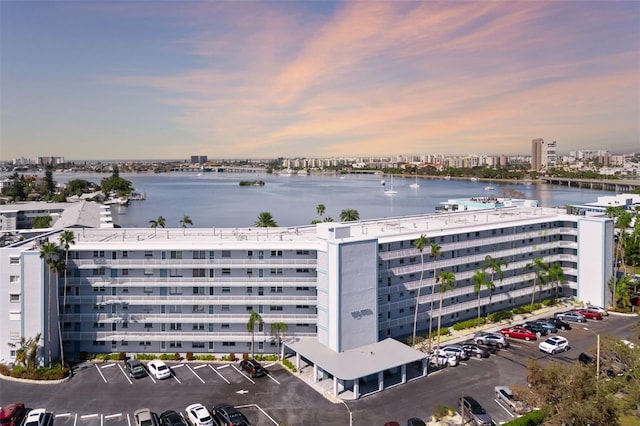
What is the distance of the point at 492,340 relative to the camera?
40.5 metres

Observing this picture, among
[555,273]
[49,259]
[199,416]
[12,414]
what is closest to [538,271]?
[555,273]

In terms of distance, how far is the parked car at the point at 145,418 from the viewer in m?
28.2

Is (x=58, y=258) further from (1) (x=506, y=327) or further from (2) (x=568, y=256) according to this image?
(2) (x=568, y=256)

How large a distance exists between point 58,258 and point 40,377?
8201 millimetres

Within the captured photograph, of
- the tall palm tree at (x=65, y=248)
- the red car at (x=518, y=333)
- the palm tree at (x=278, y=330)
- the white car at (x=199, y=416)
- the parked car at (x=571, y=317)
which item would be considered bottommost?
the white car at (x=199, y=416)

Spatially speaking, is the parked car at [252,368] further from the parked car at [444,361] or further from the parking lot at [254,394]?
the parked car at [444,361]

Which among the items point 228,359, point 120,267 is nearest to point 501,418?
point 228,359

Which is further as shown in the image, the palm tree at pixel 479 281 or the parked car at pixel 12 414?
the palm tree at pixel 479 281

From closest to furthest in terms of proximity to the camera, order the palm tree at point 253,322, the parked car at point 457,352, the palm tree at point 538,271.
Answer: the palm tree at point 253,322 → the parked car at point 457,352 → the palm tree at point 538,271

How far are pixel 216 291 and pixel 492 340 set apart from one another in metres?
21.9

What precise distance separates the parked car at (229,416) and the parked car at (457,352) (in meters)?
16.6

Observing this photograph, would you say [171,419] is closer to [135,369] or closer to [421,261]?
[135,369]

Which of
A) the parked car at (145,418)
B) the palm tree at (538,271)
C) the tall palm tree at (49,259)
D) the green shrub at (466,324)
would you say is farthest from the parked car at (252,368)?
the palm tree at (538,271)

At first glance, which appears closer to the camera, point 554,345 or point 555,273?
point 554,345
